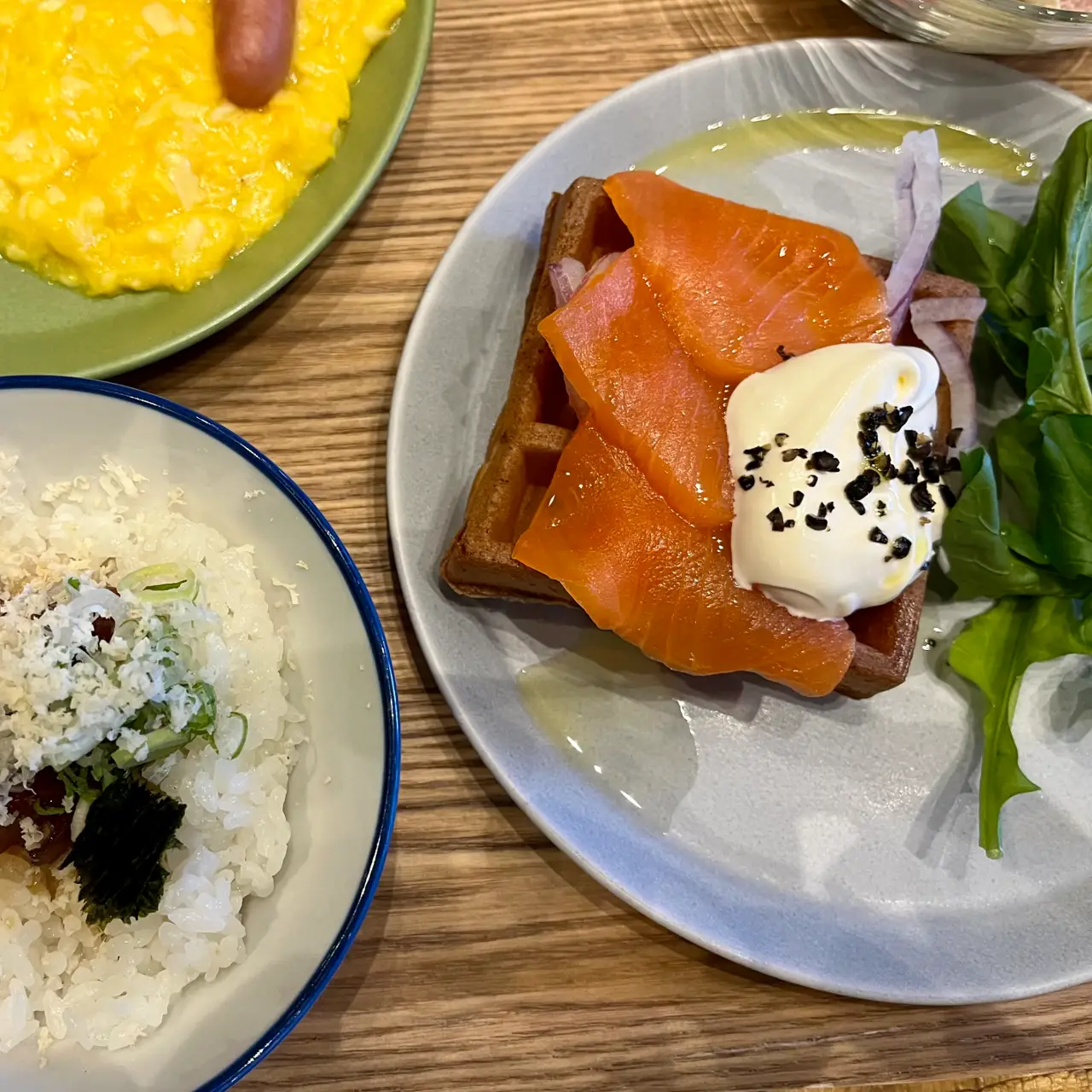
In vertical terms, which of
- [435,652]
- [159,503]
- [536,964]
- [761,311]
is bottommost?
[536,964]

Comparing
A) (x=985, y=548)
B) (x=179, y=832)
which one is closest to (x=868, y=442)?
(x=985, y=548)

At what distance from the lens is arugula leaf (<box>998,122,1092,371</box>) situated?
1692mm

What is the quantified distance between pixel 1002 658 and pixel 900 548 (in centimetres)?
48

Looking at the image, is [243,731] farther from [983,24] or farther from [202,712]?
[983,24]

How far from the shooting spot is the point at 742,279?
1.53 meters

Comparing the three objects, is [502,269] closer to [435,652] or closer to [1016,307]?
[435,652]

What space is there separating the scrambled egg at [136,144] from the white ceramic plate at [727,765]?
0.43m

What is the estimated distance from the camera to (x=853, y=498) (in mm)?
1387

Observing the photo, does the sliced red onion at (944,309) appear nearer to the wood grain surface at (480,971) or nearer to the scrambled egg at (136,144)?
the wood grain surface at (480,971)

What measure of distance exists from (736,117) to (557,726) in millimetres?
1397

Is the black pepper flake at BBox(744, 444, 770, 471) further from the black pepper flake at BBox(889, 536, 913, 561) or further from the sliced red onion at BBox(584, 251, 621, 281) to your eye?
the sliced red onion at BBox(584, 251, 621, 281)

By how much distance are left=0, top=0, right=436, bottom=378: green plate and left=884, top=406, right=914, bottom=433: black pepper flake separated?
1.11m

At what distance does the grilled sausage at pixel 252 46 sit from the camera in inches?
68.9

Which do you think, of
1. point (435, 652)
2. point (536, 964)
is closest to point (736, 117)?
point (435, 652)
